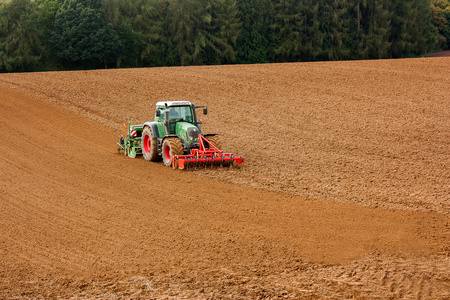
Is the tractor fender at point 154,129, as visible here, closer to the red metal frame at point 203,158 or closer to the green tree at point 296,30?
the red metal frame at point 203,158

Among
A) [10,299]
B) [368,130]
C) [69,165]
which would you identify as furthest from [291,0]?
[10,299]

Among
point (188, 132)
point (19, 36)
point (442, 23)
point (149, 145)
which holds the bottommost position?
point (149, 145)

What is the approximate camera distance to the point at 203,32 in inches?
2195

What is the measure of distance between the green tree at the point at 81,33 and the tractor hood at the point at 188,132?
112 feet

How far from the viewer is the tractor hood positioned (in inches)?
553

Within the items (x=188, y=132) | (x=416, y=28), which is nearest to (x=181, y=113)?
(x=188, y=132)

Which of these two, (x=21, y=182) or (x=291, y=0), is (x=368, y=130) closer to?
(x=21, y=182)

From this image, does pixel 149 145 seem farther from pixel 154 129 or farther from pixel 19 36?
pixel 19 36

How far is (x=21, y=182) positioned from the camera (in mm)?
12680

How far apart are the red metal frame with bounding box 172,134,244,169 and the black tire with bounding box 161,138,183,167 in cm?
22

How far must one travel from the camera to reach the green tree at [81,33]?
4541 centimetres

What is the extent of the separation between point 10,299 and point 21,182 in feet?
22.8

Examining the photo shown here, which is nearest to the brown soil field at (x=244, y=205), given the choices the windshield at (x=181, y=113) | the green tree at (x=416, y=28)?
the windshield at (x=181, y=113)

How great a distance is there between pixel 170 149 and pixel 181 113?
1616 mm
